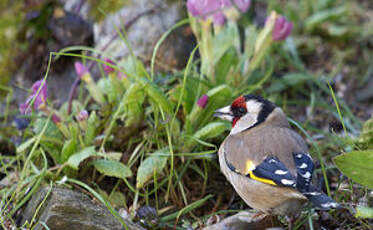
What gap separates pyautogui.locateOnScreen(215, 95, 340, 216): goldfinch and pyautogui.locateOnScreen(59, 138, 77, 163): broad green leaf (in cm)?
91

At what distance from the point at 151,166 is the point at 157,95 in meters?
0.43

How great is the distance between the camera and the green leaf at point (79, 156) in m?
2.60

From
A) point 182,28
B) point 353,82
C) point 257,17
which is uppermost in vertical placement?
point 182,28

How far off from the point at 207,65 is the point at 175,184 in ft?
3.08

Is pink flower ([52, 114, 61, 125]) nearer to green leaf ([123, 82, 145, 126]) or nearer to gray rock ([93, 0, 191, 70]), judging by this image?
green leaf ([123, 82, 145, 126])

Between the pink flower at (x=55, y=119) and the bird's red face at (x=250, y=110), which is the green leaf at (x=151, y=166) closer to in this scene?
the bird's red face at (x=250, y=110)

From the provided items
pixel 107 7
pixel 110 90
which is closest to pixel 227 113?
pixel 110 90

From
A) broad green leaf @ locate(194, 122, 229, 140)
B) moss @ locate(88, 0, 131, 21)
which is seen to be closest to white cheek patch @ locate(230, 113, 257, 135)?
broad green leaf @ locate(194, 122, 229, 140)

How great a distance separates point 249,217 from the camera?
2539 mm

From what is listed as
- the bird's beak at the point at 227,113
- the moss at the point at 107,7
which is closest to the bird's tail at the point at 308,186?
the bird's beak at the point at 227,113

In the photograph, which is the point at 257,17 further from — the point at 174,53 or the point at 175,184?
the point at 175,184

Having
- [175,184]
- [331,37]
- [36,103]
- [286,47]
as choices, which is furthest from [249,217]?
[331,37]

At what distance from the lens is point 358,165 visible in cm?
216

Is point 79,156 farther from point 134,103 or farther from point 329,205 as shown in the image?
point 329,205
